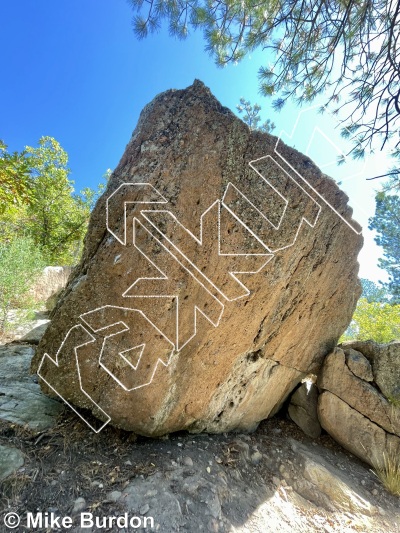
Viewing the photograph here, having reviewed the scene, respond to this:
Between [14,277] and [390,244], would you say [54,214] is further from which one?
[390,244]

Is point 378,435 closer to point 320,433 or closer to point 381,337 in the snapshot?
point 320,433

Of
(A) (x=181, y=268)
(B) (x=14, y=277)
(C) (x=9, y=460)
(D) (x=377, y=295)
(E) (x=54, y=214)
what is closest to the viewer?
(C) (x=9, y=460)

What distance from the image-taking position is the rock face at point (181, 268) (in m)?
2.29

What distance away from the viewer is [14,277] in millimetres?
5332

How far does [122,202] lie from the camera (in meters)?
2.37

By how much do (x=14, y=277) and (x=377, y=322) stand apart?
24.2 ft

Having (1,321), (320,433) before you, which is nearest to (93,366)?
(320,433)

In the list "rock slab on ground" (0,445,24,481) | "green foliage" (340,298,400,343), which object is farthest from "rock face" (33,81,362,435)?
"green foliage" (340,298,400,343)

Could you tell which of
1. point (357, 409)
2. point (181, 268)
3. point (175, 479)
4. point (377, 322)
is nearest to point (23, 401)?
point (175, 479)

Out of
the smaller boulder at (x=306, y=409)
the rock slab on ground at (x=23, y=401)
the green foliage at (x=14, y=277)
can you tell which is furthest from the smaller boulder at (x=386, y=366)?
the green foliage at (x=14, y=277)

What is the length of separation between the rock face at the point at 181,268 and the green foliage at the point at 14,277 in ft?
11.5

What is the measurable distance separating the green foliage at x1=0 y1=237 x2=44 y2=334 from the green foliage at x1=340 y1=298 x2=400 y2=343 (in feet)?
22.5

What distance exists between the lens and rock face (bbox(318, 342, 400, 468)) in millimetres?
3322

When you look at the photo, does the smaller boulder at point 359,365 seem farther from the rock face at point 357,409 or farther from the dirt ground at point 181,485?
the dirt ground at point 181,485
